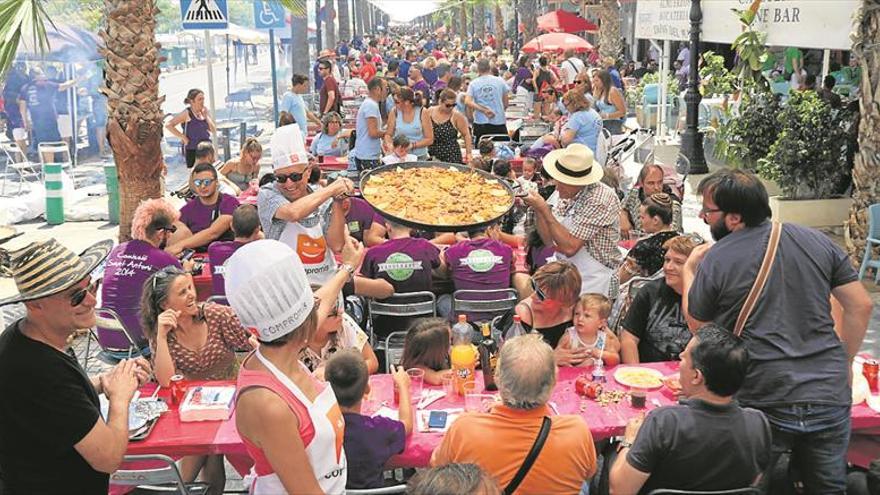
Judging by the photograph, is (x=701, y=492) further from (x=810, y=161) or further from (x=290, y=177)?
(x=810, y=161)

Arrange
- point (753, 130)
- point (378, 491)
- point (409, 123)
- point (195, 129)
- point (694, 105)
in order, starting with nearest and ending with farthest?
point (378, 491), point (409, 123), point (753, 130), point (195, 129), point (694, 105)

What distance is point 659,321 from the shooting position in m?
5.07

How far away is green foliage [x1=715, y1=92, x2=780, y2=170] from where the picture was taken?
1152cm

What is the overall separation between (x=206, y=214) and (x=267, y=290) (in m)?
5.12

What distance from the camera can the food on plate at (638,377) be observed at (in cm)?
452

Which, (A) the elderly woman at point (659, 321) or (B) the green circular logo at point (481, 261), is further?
(B) the green circular logo at point (481, 261)

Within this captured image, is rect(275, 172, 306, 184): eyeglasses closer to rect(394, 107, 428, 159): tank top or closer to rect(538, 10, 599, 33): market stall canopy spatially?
rect(394, 107, 428, 159): tank top

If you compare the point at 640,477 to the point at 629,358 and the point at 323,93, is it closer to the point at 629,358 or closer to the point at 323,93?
the point at 629,358

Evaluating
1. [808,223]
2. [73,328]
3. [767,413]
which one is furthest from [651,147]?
[73,328]

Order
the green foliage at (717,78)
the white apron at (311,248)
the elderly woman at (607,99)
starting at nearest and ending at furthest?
1. the white apron at (311,248)
2. the elderly woman at (607,99)
3. the green foliage at (717,78)

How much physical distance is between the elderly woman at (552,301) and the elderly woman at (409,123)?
599cm

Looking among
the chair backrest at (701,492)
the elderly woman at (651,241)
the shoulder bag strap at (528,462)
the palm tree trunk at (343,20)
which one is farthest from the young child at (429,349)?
the palm tree trunk at (343,20)

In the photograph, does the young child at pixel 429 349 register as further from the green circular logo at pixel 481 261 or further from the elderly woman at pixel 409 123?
the elderly woman at pixel 409 123

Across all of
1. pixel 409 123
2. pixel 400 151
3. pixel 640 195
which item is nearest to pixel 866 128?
pixel 640 195
